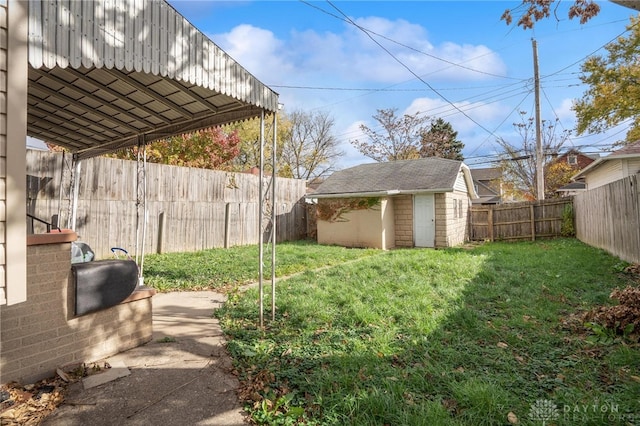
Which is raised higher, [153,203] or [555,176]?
[555,176]

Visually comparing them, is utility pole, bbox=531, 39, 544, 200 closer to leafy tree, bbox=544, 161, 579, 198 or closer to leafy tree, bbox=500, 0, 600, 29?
leafy tree, bbox=544, 161, 579, 198

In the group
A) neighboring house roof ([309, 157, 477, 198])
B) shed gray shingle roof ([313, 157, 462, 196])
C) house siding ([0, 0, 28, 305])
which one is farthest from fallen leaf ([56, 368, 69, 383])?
shed gray shingle roof ([313, 157, 462, 196])

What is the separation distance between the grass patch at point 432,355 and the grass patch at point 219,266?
4.41 feet

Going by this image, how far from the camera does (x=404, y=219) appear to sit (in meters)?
12.5

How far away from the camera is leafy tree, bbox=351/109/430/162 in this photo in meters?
25.8

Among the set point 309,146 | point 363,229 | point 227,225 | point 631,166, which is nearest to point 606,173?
point 631,166

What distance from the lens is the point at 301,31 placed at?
977 centimetres

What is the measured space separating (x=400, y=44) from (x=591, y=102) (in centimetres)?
1054

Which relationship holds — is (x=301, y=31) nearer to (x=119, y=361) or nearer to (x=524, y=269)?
(x=524, y=269)

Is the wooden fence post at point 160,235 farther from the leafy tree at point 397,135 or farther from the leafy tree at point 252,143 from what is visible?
the leafy tree at point 397,135

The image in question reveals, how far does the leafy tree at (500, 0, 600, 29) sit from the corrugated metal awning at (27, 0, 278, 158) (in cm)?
424

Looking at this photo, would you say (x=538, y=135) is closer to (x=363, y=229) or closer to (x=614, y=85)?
(x=614, y=85)

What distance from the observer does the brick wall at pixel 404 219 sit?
40.5ft

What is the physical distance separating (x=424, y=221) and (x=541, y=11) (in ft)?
26.1
